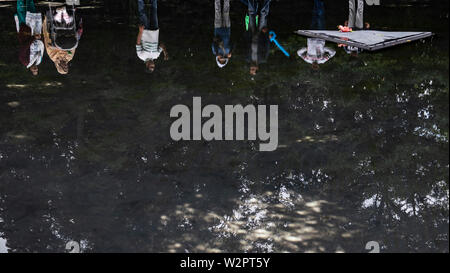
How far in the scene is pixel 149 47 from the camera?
11773mm

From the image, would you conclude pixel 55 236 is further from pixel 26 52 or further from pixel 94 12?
pixel 94 12

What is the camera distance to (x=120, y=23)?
13109 mm

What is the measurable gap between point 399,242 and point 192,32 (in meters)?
8.25

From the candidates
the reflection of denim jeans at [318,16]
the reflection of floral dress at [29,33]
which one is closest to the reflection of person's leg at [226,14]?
the reflection of denim jeans at [318,16]

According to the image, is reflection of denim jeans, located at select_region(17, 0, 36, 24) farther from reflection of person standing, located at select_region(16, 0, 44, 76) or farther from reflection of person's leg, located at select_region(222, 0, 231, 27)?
reflection of person's leg, located at select_region(222, 0, 231, 27)

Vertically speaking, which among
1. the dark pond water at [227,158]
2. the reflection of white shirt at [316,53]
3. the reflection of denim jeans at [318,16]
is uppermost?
the reflection of denim jeans at [318,16]

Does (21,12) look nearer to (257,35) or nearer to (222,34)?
(222,34)

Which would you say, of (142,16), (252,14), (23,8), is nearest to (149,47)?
(142,16)

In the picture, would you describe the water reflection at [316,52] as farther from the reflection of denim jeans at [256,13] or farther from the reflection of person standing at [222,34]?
the reflection of person standing at [222,34]

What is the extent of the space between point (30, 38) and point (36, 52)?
94cm

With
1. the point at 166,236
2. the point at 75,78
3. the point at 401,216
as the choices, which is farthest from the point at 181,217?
the point at 75,78

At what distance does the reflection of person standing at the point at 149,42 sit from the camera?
35.0 feet

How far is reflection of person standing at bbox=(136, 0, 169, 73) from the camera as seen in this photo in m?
10.7

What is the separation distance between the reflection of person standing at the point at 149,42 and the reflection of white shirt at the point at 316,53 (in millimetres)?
2883
